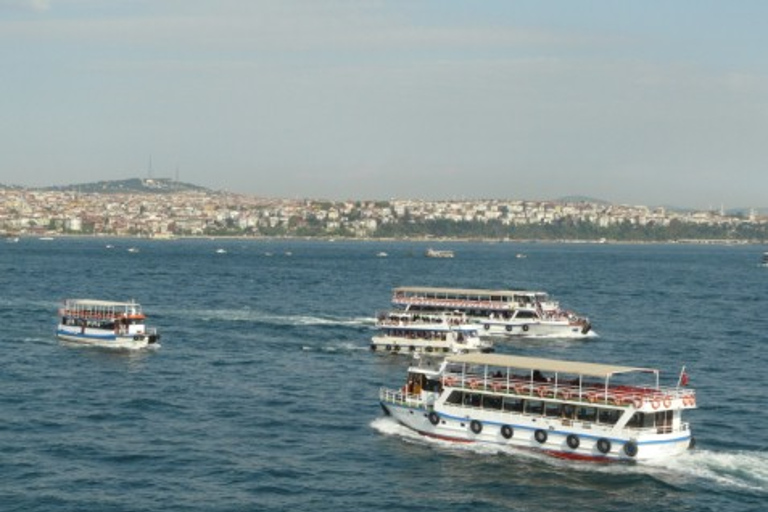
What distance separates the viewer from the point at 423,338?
9006 centimetres

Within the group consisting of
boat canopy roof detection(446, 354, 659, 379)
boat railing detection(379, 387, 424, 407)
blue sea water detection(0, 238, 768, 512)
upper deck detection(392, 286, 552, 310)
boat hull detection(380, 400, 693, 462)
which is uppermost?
boat canopy roof detection(446, 354, 659, 379)

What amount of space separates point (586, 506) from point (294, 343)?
168ft

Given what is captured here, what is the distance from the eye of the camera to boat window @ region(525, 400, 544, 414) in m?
53.3

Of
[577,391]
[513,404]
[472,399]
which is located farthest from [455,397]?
[577,391]

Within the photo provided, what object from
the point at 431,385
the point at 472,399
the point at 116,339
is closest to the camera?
the point at 472,399

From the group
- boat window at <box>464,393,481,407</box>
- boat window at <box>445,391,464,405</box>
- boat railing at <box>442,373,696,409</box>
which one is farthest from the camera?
boat window at <box>445,391,464,405</box>

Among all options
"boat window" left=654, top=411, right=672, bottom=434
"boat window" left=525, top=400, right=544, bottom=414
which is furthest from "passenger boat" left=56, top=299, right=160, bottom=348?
"boat window" left=654, top=411, right=672, bottom=434

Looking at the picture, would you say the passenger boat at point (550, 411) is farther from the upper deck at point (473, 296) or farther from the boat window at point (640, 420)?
the upper deck at point (473, 296)

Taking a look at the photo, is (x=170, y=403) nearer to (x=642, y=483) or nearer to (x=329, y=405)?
(x=329, y=405)

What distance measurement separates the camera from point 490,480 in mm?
48688

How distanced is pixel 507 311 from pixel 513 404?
55.1m

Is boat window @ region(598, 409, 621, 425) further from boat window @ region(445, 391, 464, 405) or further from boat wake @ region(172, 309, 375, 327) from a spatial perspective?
boat wake @ region(172, 309, 375, 327)

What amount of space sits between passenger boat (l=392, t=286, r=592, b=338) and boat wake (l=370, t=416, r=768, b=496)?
2072 inches

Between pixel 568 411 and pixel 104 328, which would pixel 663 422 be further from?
pixel 104 328
